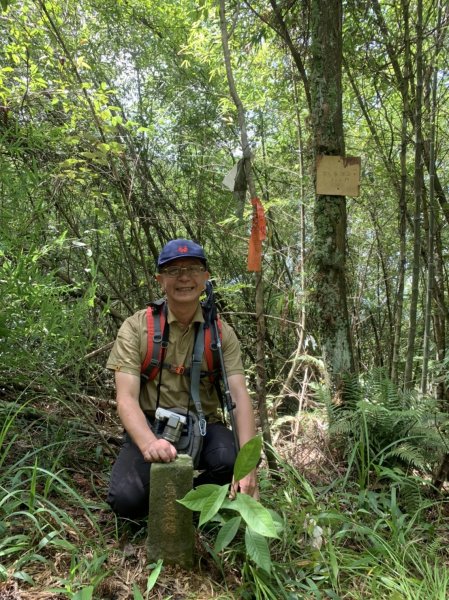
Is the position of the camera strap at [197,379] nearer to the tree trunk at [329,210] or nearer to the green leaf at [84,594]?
the green leaf at [84,594]

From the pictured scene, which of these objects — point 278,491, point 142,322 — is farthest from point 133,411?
point 278,491

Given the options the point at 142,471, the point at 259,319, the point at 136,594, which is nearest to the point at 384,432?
the point at 259,319

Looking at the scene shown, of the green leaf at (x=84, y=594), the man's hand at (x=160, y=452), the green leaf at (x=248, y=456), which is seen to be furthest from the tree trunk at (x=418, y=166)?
the green leaf at (x=84, y=594)

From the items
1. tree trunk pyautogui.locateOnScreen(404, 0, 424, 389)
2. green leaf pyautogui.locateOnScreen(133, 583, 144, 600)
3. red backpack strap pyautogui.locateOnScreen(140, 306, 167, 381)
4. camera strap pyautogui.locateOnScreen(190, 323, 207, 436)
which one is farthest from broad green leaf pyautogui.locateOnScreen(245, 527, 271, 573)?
tree trunk pyautogui.locateOnScreen(404, 0, 424, 389)

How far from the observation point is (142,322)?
2617 mm

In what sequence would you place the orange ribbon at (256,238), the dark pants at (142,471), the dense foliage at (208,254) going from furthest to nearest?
the orange ribbon at (256,238), the dark pants at (142,471), the dense foliage at (208,254)

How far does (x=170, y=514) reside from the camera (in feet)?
6.60

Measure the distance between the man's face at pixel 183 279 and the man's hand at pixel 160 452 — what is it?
81cm

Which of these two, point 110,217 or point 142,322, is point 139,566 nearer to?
point 142,322

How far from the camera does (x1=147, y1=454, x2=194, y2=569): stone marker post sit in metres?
2.01

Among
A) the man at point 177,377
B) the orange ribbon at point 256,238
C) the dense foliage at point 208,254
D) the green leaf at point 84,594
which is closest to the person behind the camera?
the green leaf at point 84,594

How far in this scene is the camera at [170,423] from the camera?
2.41 meters

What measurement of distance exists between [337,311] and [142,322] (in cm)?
142

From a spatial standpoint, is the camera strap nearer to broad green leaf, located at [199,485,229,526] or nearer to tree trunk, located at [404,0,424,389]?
broad green leaf, located at [199,485,229,526]
